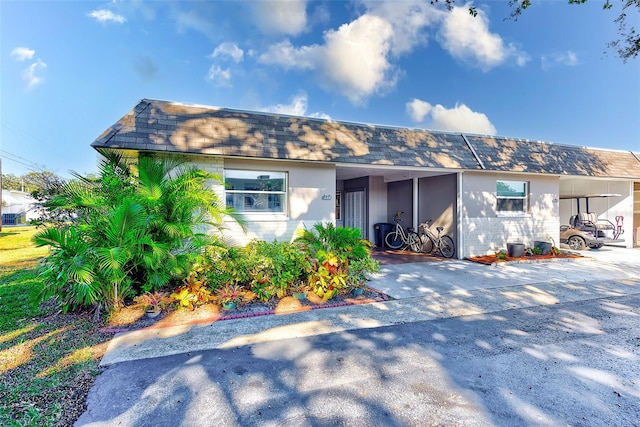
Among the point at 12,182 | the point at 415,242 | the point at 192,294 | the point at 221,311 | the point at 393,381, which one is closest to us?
the point at 393,381

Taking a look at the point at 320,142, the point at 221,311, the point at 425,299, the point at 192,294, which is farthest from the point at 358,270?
the point at 320,142

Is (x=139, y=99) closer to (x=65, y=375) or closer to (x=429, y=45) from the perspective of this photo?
(x=65, y=375)

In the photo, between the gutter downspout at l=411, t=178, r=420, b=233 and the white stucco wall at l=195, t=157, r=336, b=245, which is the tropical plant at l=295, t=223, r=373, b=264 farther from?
the gutter downspout at l=411, t=178, r=420, b=233

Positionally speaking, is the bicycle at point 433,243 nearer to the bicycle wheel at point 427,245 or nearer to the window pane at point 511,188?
the bicycle wheel at point 427,245

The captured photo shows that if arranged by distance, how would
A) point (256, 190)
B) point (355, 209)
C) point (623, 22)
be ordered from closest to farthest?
point (623, 22)
point (256, 190)
point (355, 209)

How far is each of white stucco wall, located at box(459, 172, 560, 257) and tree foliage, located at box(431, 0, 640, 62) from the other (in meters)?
4.08

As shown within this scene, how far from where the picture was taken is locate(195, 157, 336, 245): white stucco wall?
294 inches

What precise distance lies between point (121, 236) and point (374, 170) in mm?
7675

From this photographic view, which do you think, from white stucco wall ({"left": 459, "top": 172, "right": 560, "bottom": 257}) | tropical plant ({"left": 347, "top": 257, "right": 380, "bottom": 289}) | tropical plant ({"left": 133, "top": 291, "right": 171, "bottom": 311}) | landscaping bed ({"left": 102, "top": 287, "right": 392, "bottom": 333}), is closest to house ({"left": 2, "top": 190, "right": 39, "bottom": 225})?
tropical plant ({"left": 133, "top": 291, "right": 171, "bottom": 311})

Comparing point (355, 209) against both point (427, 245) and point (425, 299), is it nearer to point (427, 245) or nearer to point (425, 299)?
point (427, 245)

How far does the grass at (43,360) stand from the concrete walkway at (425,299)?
0.33 metres

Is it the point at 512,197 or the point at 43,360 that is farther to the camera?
the point at 512,197

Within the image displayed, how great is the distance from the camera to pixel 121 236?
15.0ft

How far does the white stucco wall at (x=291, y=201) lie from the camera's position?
747 cm
